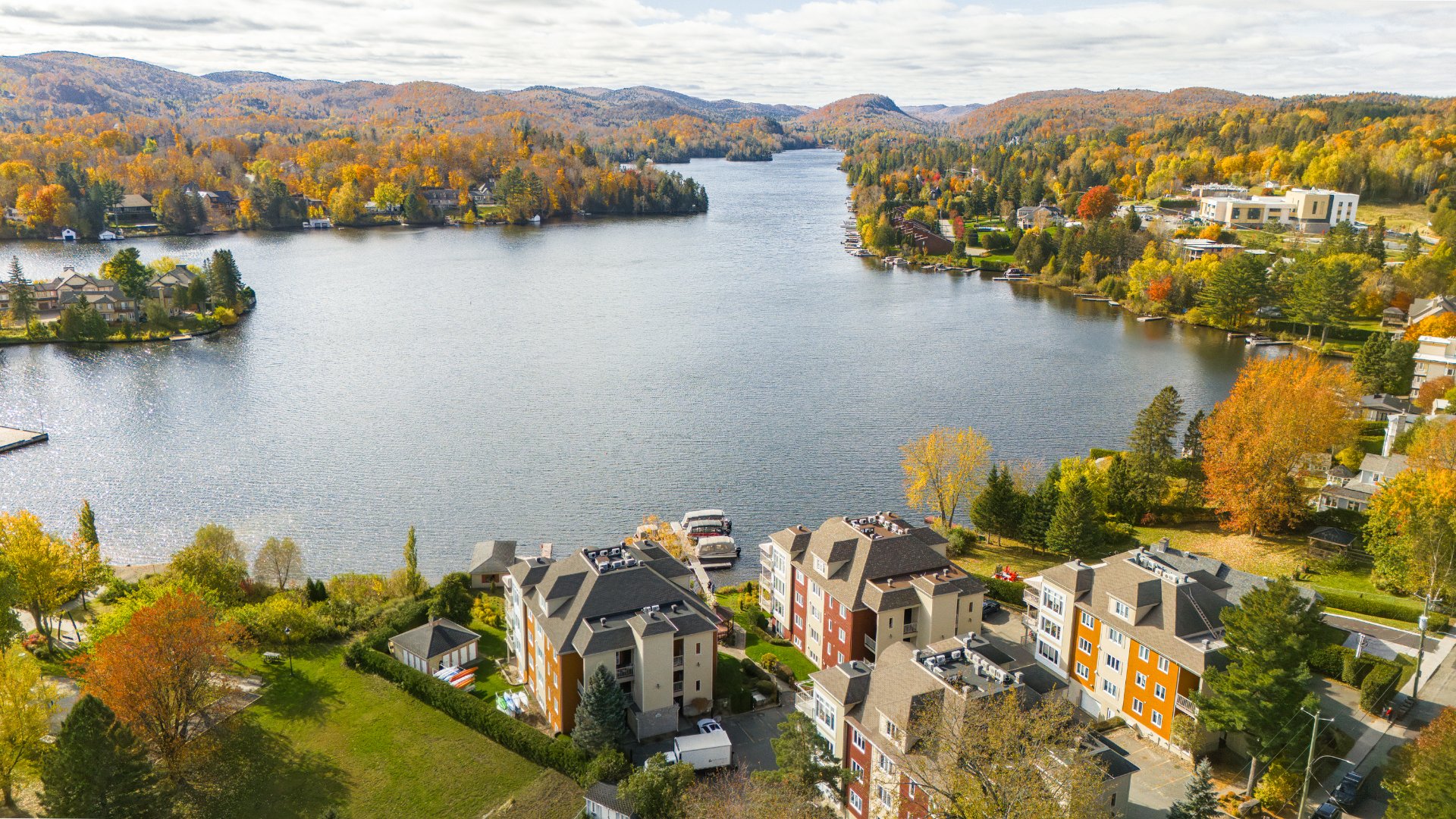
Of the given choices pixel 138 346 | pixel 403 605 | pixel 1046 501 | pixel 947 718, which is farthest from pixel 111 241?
pixel 947 718

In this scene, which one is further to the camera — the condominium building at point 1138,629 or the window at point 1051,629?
the window at point 1051,629

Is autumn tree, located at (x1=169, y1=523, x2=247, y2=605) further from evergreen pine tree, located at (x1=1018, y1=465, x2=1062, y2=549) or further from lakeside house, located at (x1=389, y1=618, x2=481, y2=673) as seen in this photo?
evergreen pine tree, located at (x1=1018, y1=465, x2=1062, y2=549)

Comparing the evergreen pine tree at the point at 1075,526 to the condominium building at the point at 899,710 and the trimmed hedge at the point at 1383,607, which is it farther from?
the condominium building at the point at 899,710

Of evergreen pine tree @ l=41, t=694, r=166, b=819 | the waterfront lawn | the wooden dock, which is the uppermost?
evergreen pine tree @ l=41, t=694, r=166, b=819

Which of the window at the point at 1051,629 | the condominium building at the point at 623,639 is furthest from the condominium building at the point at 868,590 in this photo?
the condominium building at the point at 623,639

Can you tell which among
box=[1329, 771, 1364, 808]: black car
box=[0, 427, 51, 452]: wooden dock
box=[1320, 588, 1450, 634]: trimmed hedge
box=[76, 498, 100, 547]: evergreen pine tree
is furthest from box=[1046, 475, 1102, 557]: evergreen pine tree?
box=[0, 427, 51, 452]: wooden dock
